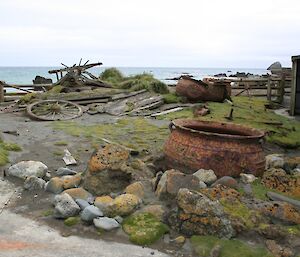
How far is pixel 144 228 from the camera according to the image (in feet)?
14.3

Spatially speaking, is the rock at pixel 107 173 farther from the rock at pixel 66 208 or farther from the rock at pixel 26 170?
the rock at pixel 26 170

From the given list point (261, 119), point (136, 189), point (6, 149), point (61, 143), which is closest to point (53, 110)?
point (61, 143)

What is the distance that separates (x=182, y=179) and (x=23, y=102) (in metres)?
10.4

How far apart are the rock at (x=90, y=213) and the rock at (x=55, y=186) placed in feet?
3.16

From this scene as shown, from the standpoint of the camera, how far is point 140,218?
4.56 metres

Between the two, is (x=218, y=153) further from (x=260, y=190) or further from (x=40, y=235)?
(x=40, y=235)

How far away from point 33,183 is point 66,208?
3.74ft

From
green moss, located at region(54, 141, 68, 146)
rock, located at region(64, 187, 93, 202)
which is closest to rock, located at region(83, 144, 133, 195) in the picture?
rock, located at region(64, 187, 93, 202)

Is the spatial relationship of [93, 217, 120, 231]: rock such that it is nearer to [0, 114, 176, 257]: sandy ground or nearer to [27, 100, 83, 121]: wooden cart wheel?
[0, 114, 176, 257]: sandy ground

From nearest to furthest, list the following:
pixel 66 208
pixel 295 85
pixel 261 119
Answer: pixel 66 208 → pixel 261 119 → pixel 295 85

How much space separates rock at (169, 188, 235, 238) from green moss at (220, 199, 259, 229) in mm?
144

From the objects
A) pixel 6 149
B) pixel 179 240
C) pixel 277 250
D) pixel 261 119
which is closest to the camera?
pixel 277 250

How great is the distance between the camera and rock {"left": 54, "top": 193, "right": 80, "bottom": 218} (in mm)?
4668

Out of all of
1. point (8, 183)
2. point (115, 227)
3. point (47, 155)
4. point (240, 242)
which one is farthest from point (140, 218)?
point (47, 155)
